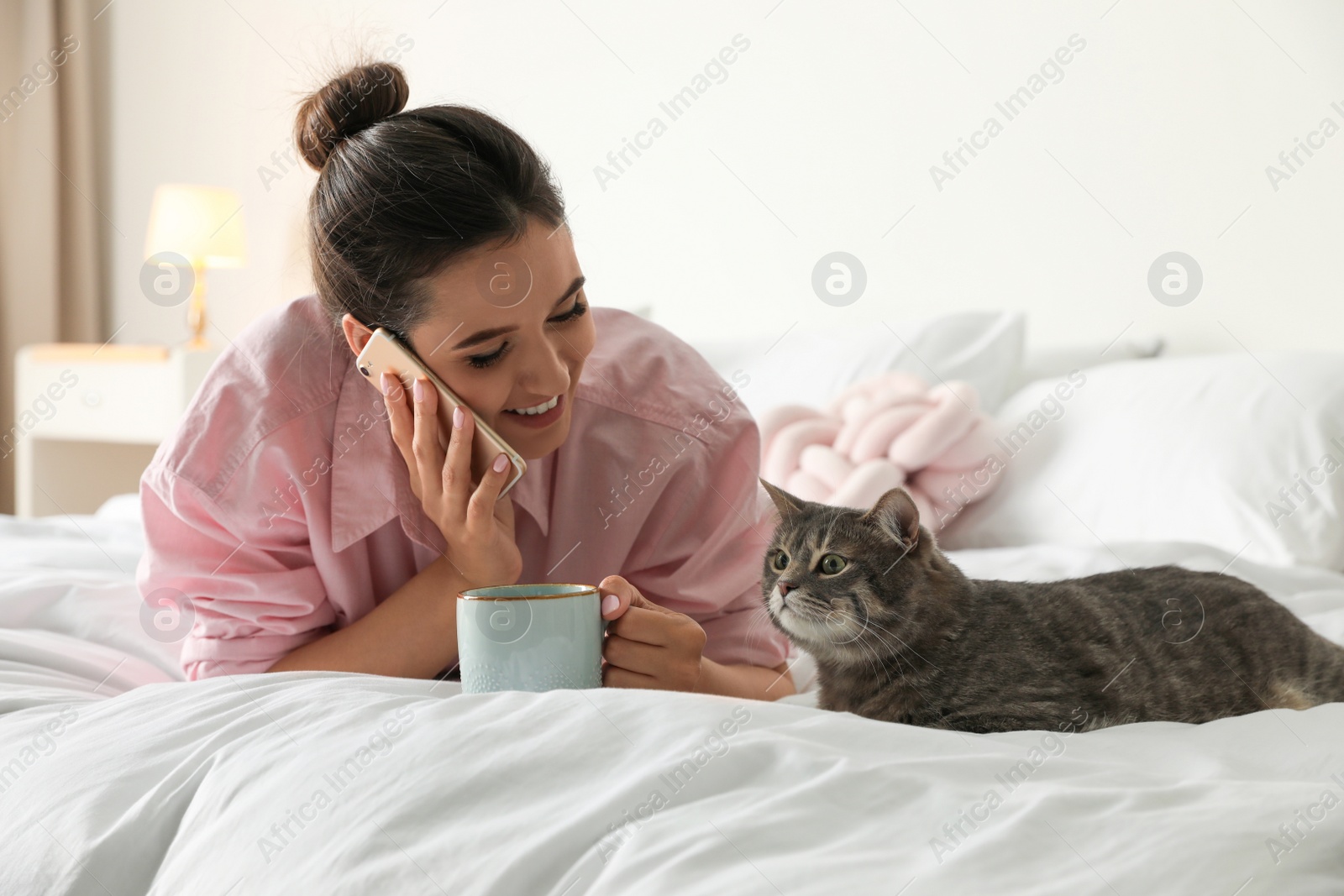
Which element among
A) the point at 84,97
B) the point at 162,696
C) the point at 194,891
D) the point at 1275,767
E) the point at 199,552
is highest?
the point at 1275,767

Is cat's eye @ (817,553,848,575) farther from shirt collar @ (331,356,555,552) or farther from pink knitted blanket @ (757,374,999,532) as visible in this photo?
pink knitted blanket @ (757,374,999,532)

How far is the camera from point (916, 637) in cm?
87

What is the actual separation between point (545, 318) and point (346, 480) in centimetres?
29

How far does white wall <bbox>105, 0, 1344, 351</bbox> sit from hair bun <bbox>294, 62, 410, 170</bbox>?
0.39 feet

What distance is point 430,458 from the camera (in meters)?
1.10

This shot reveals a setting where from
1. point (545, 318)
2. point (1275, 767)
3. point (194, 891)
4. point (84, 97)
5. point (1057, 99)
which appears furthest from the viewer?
point (84, 97)

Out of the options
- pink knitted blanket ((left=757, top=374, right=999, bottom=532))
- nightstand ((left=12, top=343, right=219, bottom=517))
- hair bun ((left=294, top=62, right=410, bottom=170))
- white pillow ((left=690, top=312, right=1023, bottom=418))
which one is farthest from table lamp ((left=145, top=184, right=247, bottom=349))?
hair bun ((left=294, top=62, right=410, bottom=170))

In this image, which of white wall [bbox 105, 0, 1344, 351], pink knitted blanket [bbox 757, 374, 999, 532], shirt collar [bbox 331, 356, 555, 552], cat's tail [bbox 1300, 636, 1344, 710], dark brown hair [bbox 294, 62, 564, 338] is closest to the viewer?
cat's tail [bbox 1300, 636, 1344, 710]

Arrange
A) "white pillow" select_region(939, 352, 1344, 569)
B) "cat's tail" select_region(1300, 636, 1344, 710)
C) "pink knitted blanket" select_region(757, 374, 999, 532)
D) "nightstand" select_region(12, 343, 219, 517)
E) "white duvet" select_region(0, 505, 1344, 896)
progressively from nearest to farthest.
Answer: "white duvet" select_region(0, 505, 1344, 896) → "cat's tail" select_region(1300, 636, 1344, 710) → "white pillow" select_region(939, 352, 1344, 569) → "pink knitted blanket" select_region(757, 374, 999, 532) → "nightstand" select_region(12, 343, 219, 517)

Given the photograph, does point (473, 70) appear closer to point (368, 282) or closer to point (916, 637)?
point (368, 282)

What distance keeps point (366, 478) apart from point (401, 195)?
308mm

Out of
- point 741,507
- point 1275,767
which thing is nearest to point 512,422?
point 741,507

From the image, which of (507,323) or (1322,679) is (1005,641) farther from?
(507,323)

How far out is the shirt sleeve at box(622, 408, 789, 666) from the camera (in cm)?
124
